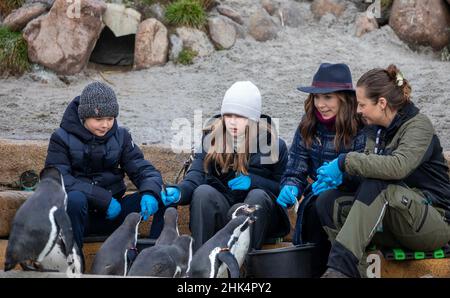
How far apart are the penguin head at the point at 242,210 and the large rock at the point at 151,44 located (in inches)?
122

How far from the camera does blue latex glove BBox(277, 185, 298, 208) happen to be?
446cm

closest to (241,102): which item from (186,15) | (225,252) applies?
(225,252)

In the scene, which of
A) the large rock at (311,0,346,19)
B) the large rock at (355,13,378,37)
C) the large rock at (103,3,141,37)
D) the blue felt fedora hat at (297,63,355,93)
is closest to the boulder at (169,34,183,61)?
the large rock at (103,3,141,37)

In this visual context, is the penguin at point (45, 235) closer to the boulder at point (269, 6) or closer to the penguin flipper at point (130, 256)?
the penguin flipper at point (130, 256)

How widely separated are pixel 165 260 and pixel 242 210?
0.55 metres

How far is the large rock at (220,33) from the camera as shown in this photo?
7.48 meters

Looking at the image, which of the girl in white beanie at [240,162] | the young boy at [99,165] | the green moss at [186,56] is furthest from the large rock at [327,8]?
the young boy at [99,165]

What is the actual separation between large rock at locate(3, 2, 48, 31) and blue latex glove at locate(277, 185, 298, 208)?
11.7ft

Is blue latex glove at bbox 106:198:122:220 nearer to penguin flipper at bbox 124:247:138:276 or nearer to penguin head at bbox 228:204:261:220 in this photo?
penguin flipper at bbox 124:247:138:276

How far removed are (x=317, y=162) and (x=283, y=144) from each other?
0.26 m

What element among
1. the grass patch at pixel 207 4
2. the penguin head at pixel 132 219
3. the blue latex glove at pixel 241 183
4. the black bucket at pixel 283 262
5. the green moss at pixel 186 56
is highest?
the grass patch at pixel 207 4
